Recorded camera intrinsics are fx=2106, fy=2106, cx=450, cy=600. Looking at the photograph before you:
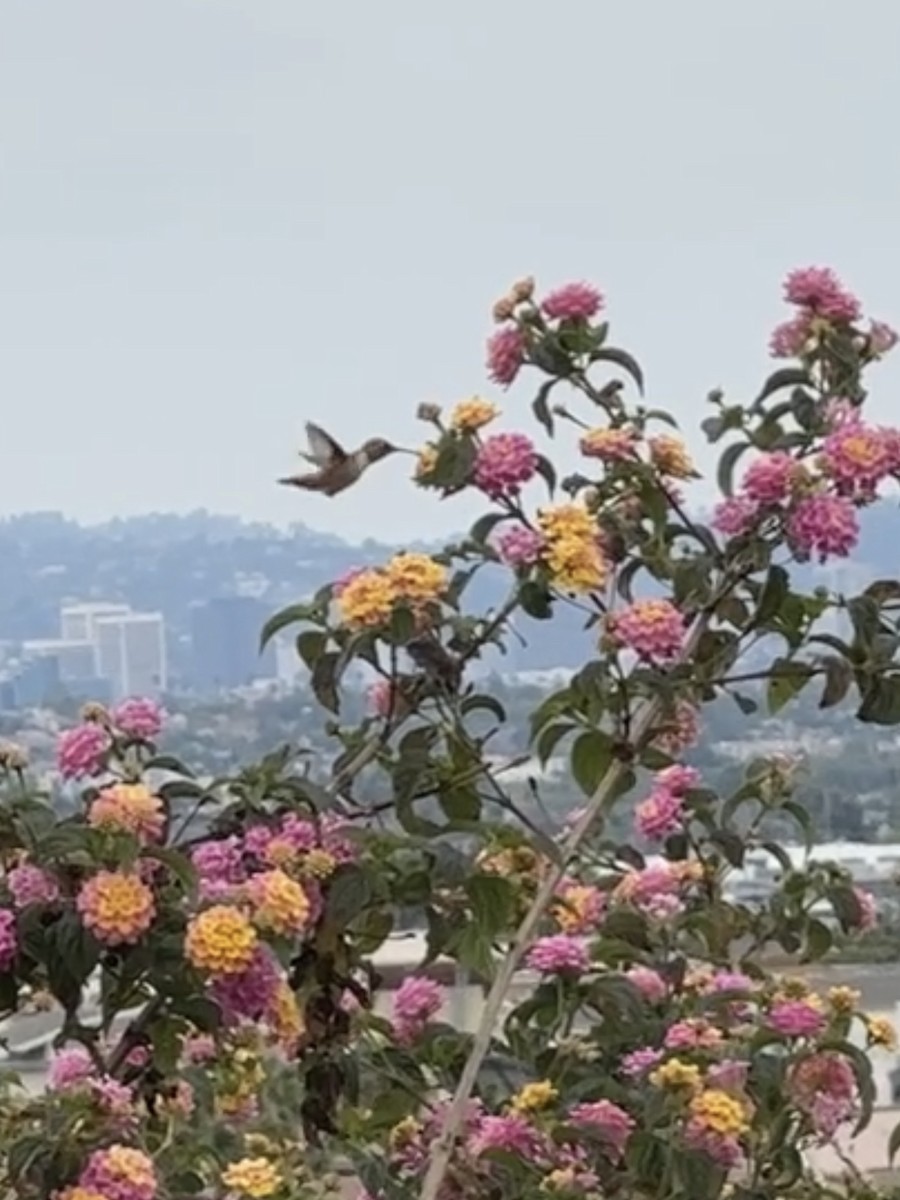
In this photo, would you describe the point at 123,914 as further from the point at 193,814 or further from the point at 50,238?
the point at 50,238

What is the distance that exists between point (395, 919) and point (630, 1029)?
0.66 ft

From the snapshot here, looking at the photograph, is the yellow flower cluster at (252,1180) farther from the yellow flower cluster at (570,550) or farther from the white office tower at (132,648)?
the white office tower at (132,648)

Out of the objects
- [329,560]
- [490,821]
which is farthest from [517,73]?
Result: [490,821]

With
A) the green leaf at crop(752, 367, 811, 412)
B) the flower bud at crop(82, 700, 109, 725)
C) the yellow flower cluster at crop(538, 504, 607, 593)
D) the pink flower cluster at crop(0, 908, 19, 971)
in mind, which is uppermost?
the green leaf at crop(752, 367, 811, 412)

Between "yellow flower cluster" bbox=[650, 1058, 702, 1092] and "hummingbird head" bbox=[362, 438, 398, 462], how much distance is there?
14.1 inches

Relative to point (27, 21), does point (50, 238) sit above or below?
below

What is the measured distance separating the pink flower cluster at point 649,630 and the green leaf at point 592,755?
6 centimetres

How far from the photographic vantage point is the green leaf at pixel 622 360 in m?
1.20

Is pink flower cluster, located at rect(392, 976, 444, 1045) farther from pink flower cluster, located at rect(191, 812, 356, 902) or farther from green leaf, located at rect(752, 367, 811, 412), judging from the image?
green leaf, located at rect(752, 367, 811, 412)

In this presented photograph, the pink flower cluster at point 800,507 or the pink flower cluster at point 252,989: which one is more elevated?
the pink flower cluster at point 800,507

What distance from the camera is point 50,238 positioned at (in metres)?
2.06

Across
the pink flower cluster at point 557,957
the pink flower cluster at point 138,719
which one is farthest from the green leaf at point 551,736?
the pink flower cluster at point 138,719

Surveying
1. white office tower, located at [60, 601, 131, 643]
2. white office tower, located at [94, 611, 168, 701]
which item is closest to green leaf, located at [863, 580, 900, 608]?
white office tower, located at [94, 611, 168, 701]

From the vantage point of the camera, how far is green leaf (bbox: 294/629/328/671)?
1110 millimetres
